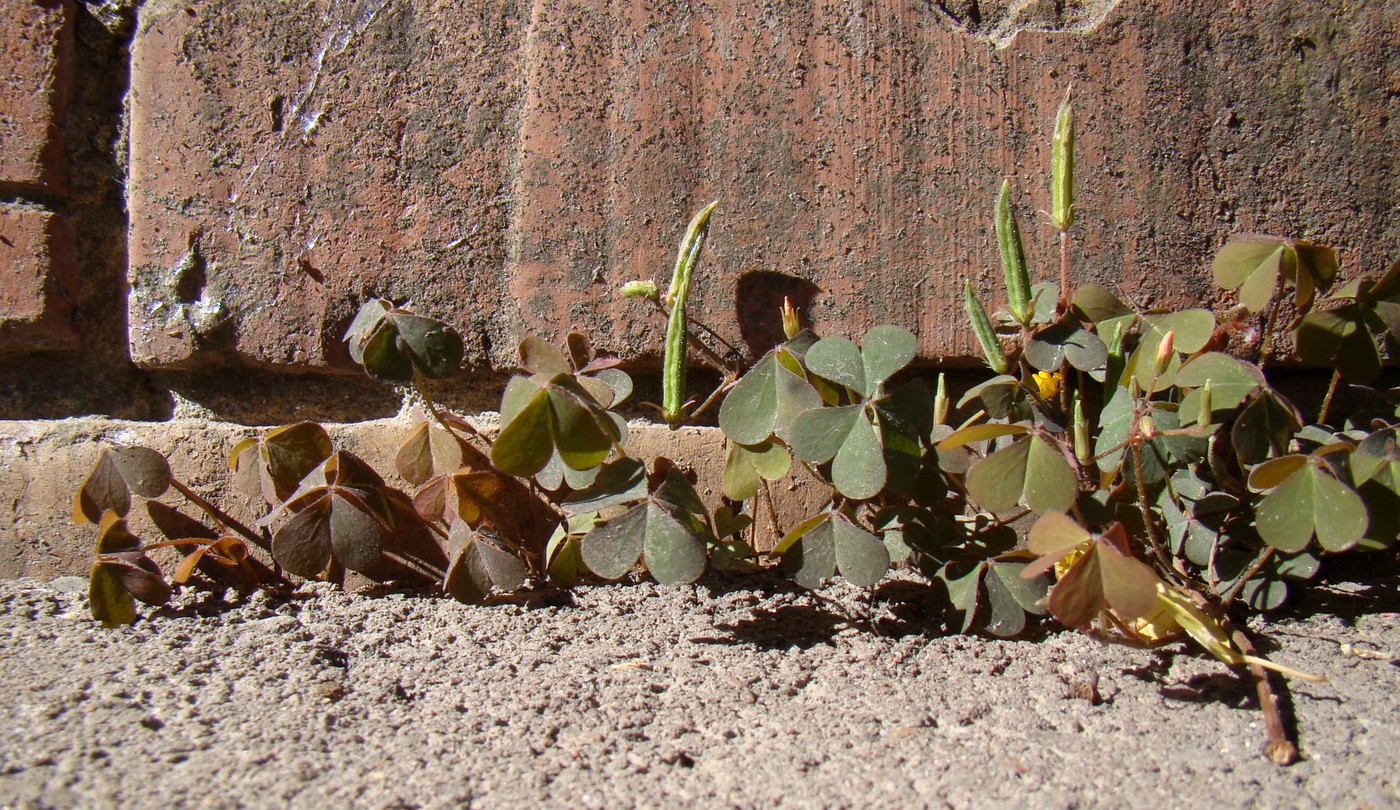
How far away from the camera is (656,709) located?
3.38 feet

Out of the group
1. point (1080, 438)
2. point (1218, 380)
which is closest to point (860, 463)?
point (1080, 438)

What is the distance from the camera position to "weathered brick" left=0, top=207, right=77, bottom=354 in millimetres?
1506

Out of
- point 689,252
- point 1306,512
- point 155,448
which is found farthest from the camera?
point 155,448

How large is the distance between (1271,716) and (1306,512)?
0.28 m

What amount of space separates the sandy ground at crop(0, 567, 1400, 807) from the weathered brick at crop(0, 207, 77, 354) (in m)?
0.45

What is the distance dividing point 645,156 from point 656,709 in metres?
0.88

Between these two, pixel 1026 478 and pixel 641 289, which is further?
pixel 641 289

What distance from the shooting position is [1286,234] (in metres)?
1.50

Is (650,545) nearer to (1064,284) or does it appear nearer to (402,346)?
(402,346)

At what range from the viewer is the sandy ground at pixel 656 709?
2.79 feet

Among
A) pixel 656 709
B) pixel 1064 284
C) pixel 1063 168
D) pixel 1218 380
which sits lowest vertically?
pixel 656 709

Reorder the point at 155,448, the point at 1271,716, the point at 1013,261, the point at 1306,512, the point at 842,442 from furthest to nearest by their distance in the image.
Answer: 1. the point at 155,448
2. the point at 1013,261
3. the point at 842,442
4. the point at 1306,512
5. the point at 1271,716

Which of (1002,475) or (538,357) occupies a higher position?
(538,357)

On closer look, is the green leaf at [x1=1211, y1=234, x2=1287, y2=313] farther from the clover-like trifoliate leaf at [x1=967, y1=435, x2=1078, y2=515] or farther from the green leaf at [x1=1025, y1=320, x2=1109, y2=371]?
the clover-like trifoliate leaf at [x1=967, y1=435, x2=1078, y2=515]
